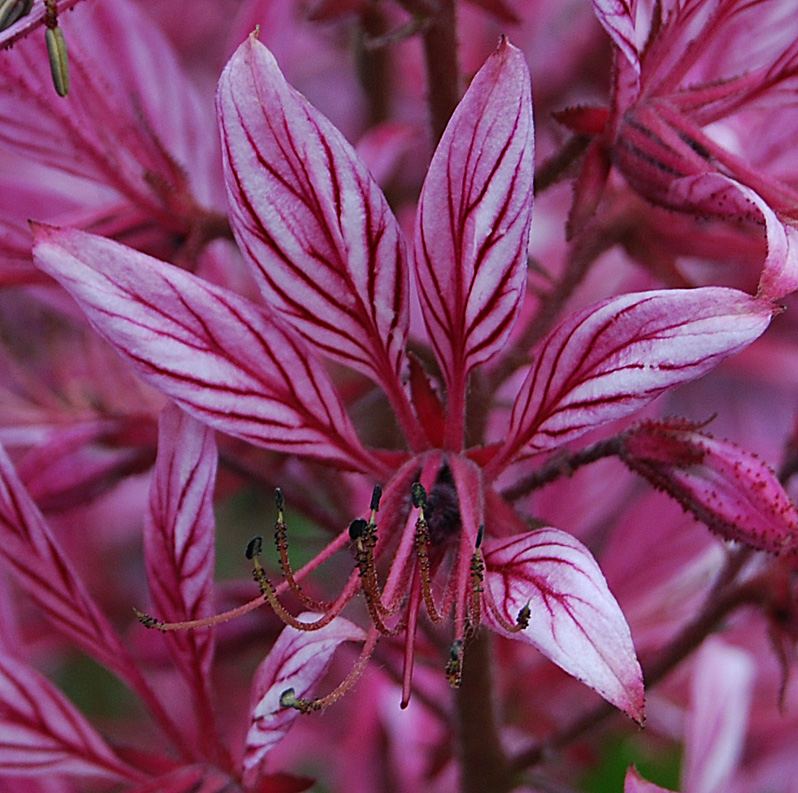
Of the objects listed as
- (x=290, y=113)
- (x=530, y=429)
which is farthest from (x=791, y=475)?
(x=290, y=113)

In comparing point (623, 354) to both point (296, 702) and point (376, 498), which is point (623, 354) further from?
point (296, 702)

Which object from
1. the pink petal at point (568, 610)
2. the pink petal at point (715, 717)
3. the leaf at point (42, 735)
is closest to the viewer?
the pink petal at point (568, 610)

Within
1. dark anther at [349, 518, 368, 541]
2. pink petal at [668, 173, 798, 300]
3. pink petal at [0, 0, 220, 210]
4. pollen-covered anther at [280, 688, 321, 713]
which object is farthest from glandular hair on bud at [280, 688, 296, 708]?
pink petal at [0, 0, 220, 210]

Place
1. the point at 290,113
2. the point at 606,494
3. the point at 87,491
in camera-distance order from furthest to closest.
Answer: the point at 606,494, the point at 87,491, the point at 290,113

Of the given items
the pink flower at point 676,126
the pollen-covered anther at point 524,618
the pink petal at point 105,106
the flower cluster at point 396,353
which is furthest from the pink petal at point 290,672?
the pink petal at point 105,106

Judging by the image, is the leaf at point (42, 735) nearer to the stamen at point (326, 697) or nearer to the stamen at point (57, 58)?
the stamen at point (326, 697)

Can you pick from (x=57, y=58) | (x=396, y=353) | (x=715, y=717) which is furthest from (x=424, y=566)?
(x=715, y=717)

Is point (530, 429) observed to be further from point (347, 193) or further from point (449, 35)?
point (449, 35)
